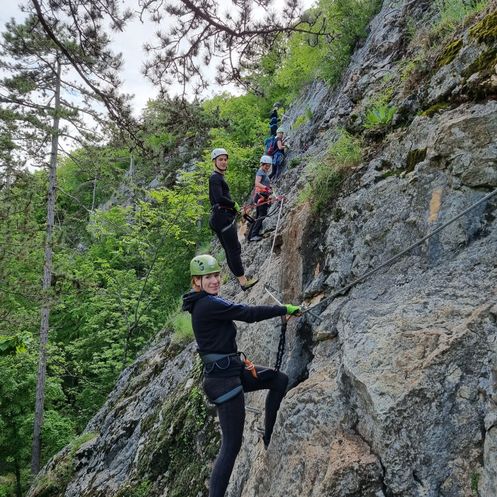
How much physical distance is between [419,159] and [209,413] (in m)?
4.61

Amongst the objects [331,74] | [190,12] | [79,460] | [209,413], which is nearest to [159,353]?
[79,460]

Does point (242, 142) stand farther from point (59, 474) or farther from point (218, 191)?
point (59, 474)

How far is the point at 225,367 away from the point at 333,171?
10.4 ft

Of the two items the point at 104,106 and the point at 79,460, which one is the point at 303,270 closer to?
the point at 104,106

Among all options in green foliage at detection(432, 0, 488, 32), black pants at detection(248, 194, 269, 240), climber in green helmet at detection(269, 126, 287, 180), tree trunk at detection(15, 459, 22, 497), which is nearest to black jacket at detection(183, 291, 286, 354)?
green foliage at detection(432, 0, 488, 32)

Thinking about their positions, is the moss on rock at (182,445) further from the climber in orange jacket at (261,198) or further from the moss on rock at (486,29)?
the moss on rock at (486,29)

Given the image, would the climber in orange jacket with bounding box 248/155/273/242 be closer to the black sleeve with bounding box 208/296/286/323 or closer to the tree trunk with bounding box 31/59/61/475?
the black sleeve with bounding box 208/296/286/323

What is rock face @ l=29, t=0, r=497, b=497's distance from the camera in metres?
3.12

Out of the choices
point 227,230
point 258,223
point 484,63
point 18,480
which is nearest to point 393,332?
point 484,63

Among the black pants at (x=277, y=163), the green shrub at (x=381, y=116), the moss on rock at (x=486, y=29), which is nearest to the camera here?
the moss on rock at (x=486, y=29)

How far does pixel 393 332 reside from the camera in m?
3.77

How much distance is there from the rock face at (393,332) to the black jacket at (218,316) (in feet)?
2.51

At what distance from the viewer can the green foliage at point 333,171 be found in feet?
20.1

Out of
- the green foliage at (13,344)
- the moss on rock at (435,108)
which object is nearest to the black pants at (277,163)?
the moss on rock at (435,108)
